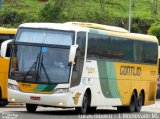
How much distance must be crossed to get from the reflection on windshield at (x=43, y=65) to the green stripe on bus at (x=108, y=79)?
2451 millimetres

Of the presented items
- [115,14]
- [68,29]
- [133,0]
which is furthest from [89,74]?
[133,0]

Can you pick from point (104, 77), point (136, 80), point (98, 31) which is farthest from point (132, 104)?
point (98, 31)

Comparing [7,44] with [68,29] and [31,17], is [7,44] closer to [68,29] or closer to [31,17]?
[68,29]

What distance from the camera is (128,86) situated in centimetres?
2834

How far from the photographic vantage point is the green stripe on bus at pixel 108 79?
84.0 ft

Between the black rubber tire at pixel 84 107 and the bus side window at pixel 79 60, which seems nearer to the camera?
the bus side window at pixel 79 60

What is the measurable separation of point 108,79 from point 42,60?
13.4 ft

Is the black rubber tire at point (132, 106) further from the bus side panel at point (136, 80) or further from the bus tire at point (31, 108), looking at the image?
the bus tire at point (31, 108)

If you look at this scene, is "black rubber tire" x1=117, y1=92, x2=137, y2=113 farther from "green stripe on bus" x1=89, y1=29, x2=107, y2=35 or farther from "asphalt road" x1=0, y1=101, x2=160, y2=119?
"green stripe on bus" x1=89, y1=29, x2=107, y2=35

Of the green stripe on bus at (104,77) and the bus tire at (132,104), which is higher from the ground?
the green stripe on bus at (104,77)

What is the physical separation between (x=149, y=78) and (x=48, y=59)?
8489 millimetres

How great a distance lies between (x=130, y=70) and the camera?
28156mm

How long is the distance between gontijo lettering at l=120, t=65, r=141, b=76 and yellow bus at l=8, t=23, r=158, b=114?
542 mm

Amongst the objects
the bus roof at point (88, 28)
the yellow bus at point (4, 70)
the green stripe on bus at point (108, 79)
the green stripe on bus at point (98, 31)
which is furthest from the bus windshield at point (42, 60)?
the yellow bus at point (4, 70)
